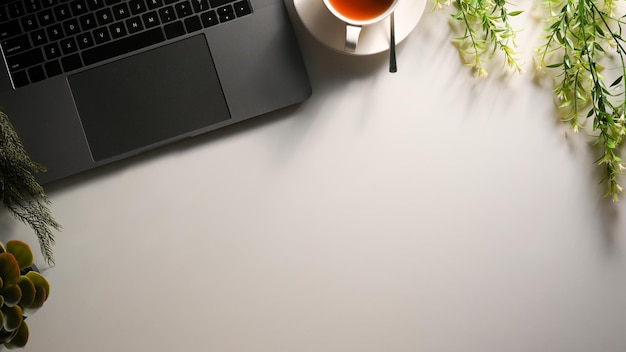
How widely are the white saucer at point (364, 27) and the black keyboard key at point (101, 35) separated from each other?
0.90 ft

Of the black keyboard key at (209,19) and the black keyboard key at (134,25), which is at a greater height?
the black keyboard key at (134,25)

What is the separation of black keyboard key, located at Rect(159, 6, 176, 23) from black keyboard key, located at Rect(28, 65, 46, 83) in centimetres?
19

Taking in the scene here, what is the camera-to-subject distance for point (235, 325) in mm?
1009

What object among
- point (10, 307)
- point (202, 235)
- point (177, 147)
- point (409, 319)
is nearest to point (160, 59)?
point (177, 147)

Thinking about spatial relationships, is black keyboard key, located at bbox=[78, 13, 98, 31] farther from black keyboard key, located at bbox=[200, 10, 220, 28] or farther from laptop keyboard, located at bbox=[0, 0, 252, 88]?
black keyboard key, located at bbox=[200, 10, 220, 28]

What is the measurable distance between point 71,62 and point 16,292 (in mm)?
366

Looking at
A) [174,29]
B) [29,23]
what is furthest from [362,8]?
[29,23]

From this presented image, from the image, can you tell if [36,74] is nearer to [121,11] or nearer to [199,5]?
[121,11]

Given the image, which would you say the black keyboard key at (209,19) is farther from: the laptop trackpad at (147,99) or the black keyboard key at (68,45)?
the black keyboard key at (68,45)

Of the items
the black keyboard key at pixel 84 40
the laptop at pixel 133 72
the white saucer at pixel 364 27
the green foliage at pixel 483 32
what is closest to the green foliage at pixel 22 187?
the laptop at pixel 133 72

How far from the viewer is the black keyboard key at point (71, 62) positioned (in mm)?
964

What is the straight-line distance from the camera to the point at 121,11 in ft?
3.14

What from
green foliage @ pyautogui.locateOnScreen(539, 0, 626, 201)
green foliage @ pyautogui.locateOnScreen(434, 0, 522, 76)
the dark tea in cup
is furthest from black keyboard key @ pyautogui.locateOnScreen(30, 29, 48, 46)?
green foliage @ pyautogui.locateOnScreen(539, 0, 626, 201)

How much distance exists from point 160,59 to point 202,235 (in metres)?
0.27
